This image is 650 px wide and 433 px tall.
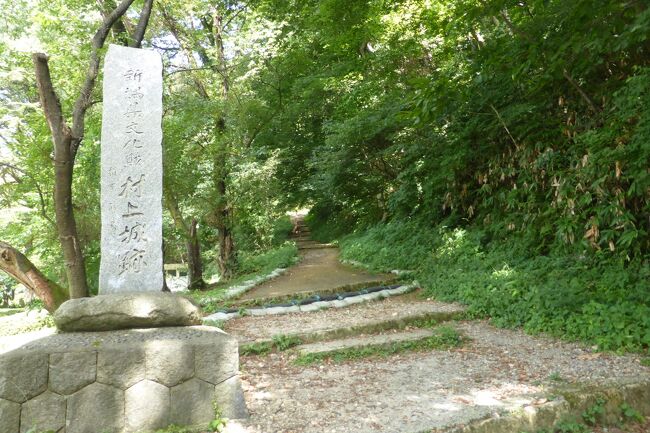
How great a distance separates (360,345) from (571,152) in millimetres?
4478

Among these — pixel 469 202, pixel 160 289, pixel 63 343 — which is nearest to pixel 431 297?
pixel 469 202

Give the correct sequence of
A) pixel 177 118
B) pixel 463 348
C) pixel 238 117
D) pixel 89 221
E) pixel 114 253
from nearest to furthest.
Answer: pixel 114 253, pixel 463 348, pixel 89 221, pixel 177 118, pixel 238 117

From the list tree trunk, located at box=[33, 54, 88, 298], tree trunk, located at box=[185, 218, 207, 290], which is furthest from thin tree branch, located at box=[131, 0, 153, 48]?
tree trunk, located at box=[185, 218, 207, 290]

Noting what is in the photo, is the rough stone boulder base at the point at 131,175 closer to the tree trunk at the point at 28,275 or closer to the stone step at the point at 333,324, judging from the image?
the stone step at the point at 333,324

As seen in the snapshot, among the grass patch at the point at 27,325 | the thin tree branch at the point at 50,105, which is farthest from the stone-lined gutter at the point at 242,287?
the thin tree branch at the point at 50,105

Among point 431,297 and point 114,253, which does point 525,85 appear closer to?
point 431,297

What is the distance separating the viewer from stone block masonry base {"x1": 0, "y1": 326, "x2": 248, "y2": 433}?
8.79 ft

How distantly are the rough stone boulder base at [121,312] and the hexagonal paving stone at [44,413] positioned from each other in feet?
1.73

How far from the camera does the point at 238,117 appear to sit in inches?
410

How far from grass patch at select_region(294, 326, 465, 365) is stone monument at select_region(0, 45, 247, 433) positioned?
145 centimetres

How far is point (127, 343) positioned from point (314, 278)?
20.3 feet

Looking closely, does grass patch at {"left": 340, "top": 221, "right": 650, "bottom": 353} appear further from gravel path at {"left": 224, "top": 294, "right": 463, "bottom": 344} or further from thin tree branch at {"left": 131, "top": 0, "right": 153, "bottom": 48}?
thin tree branch at {"left": 131, "top": 0, "right": 153, "bottom": 48}

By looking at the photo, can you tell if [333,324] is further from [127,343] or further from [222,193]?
[222,193]

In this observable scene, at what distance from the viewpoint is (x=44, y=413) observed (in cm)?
270
